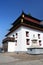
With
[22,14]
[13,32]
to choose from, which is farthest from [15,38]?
[22,14]

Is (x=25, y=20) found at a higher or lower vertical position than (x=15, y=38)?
higher

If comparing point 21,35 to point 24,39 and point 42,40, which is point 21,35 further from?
point 42,40

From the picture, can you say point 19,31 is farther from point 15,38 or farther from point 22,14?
point 22,14

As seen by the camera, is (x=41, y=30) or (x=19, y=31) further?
(x=41, y=30)

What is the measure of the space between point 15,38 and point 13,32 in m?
2.56

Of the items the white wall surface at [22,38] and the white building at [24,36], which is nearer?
the white wall surface at [22,38]

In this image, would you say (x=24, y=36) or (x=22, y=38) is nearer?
(x=22, y=38)

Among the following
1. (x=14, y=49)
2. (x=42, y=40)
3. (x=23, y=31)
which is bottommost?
(x=14, y=49)

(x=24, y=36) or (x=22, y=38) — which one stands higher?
(x=24, y=36)

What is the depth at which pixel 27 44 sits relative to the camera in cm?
3212

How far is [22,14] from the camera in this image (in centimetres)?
3434

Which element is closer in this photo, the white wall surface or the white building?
the white wall surface

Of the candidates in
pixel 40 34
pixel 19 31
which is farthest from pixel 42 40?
pixel 19 31

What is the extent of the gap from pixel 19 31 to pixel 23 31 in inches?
57.1
